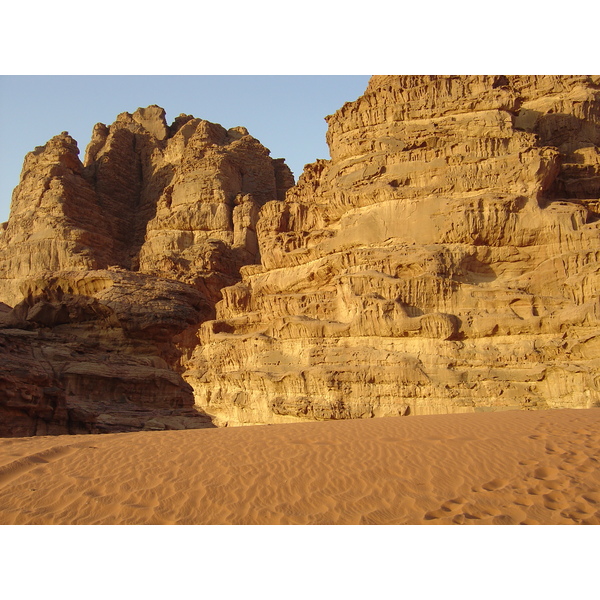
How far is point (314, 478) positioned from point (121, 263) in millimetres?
40760

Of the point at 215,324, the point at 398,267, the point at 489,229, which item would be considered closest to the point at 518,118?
the point at 489,229

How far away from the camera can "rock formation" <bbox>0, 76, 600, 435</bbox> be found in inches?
687

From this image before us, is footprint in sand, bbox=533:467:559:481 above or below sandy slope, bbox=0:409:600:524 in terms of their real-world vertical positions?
below

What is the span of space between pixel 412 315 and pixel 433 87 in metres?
10.8

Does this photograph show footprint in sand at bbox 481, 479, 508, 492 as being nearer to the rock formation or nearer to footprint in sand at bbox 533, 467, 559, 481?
footprint in sand at bbox 533, 467, 559, 481

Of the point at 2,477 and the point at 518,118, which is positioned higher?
the point at 518,118

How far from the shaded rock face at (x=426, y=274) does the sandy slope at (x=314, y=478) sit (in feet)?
24.8

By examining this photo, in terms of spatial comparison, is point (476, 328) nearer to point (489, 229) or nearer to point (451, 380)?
point (451, 380)

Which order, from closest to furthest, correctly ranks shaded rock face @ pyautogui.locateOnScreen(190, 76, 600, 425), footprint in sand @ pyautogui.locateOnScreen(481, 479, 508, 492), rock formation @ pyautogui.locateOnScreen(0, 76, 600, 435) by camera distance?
footprint in sand @ pyautogui.locateOnScreen(481, 479, 508, 492)
rock formation @ pyautogui.locateOnScreen(0, 76, 600, 435)
shaded rock face @ pyautogui.locateOnScreen(190, 76, 600, 425)

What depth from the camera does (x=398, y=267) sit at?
65.6 ft

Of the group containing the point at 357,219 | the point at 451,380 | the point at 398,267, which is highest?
the point at 357,219

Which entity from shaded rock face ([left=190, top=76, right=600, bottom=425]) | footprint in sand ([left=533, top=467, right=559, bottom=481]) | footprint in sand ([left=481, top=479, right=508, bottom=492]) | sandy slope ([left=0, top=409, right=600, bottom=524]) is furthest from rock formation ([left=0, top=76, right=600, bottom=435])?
footprint in sand ([left=481, top=479, right=508, bottom=492])

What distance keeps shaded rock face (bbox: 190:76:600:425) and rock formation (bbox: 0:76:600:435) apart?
63 mm

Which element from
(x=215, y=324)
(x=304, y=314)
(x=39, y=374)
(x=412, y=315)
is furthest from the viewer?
(x=215, y=324)
